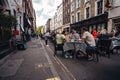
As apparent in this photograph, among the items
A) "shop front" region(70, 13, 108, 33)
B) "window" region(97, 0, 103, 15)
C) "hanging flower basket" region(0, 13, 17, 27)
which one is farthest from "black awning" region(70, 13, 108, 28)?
"hanging flower basket" region(0, 13, 17, 27)

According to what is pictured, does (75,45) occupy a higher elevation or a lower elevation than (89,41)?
lower

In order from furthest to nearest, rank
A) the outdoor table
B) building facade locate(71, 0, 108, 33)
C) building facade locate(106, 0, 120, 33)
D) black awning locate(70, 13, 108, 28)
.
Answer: building facade locate(71, 0, 108, 33) → black awning locate(70, 13, 108, 28) → building facade locate(106, 0, 120, 33) → the outdoor table

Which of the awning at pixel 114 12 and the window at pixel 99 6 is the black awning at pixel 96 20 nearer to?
the window at pixel 99 6

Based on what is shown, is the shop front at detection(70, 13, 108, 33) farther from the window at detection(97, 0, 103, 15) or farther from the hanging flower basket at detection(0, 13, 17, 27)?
the hanging flower basket at detection(0, 13, 17, 27)

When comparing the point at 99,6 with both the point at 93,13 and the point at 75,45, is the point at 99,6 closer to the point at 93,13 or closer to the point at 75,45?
the point at 93,13

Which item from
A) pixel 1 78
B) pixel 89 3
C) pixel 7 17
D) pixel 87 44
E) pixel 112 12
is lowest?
pixel 1 78

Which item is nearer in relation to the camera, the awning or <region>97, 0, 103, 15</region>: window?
the awning

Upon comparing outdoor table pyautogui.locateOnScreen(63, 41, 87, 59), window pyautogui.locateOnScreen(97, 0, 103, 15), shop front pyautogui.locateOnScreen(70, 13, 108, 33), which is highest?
window pyautogui.locateOnScreen(97, 0, 103, 15)

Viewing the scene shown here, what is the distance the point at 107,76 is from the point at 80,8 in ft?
86.9

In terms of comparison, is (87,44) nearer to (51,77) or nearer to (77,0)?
(51,77)

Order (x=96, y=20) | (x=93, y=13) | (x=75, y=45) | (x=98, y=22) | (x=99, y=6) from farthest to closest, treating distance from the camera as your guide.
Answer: (x=93, y=13), (x=96, y=20), (x=99, y=6), (x=98, y=22), (x=75, y=45)

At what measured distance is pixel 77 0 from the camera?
32.5 meters

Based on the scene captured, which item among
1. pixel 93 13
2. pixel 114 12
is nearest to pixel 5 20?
pixel 114 12

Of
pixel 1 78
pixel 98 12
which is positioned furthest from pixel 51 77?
pixel 98 12
